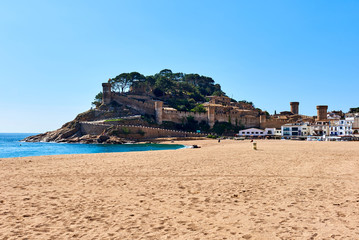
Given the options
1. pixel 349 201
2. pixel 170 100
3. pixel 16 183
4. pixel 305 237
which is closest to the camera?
pixel 305 237

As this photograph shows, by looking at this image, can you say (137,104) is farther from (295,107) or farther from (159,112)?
(295,107)

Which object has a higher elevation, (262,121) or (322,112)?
(322,112)

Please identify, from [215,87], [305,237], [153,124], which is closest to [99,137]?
[153,124]

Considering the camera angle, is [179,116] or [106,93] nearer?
[179,116]

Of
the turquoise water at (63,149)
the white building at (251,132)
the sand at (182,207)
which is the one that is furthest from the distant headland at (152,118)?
the sand at (182,207)

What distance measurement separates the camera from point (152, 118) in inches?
2714

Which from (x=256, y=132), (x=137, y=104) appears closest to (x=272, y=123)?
(x=256, y=132)

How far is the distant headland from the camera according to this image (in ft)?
199

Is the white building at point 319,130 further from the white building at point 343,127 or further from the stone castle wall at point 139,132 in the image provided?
the stone castle wall at point 139,132

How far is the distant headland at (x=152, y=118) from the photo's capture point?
60.8 metres

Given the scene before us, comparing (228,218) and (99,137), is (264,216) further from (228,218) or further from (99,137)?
(99,137)

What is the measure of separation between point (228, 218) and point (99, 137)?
5502 centimetres

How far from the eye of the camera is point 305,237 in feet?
15.6

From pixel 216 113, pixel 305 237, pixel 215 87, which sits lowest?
pixel 305 237
